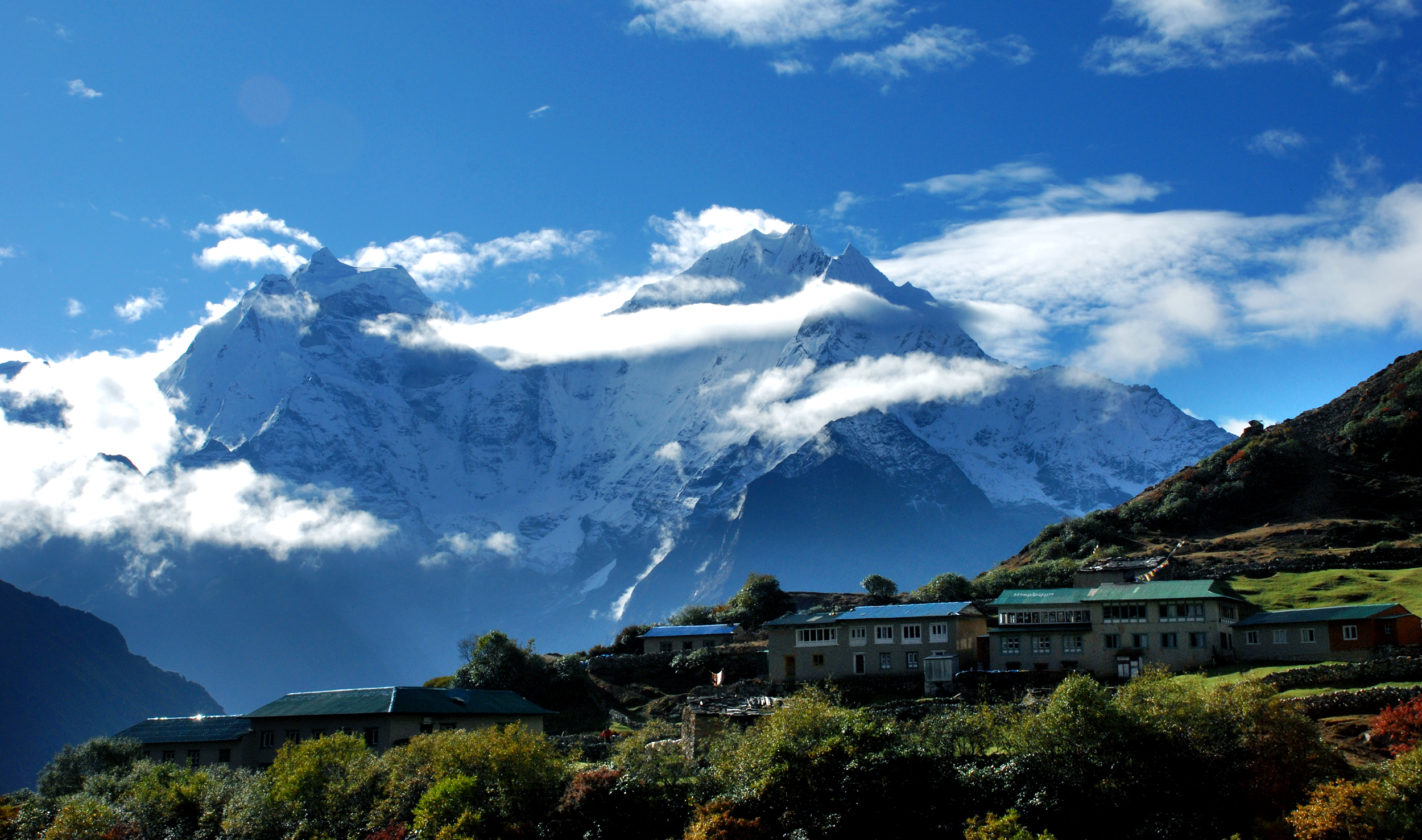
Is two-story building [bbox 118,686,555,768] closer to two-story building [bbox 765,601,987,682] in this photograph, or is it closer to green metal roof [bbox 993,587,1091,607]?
two-story building [bbox 765,601,987,682]

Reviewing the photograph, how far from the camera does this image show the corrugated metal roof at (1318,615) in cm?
6069

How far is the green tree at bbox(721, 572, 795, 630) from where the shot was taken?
12056 centimetres

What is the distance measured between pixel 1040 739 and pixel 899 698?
32.0 meters

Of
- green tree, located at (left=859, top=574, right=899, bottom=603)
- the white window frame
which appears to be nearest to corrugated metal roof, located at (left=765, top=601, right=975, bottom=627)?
the white window frame

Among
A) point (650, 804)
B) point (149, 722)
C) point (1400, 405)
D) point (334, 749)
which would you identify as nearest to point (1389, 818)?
point (650, 804)

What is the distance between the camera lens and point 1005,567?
12500cm

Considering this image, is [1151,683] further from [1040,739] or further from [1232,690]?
[1040,739]

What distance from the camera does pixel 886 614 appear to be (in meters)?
79.4

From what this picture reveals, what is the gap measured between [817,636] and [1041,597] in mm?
16187

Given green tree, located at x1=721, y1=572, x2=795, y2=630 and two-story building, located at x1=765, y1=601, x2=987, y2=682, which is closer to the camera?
two-story building, located at x1=765, y1=601, x2=987, y2=682

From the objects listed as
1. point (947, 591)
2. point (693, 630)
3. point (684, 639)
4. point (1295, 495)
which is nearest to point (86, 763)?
point (684, 639)

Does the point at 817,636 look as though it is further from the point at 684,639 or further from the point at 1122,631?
the point at 684,639

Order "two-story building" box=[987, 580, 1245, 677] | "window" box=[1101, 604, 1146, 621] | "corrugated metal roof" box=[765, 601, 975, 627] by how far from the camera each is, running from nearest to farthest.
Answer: "two-story building" box=[987, 580, 1245, 677] → "window" box=[1101, 604, 1146, 621] → "corrugated metal roof" box=[765, 601, 975, 627]

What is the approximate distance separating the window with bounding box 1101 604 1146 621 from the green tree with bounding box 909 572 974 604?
2913 centimetres
